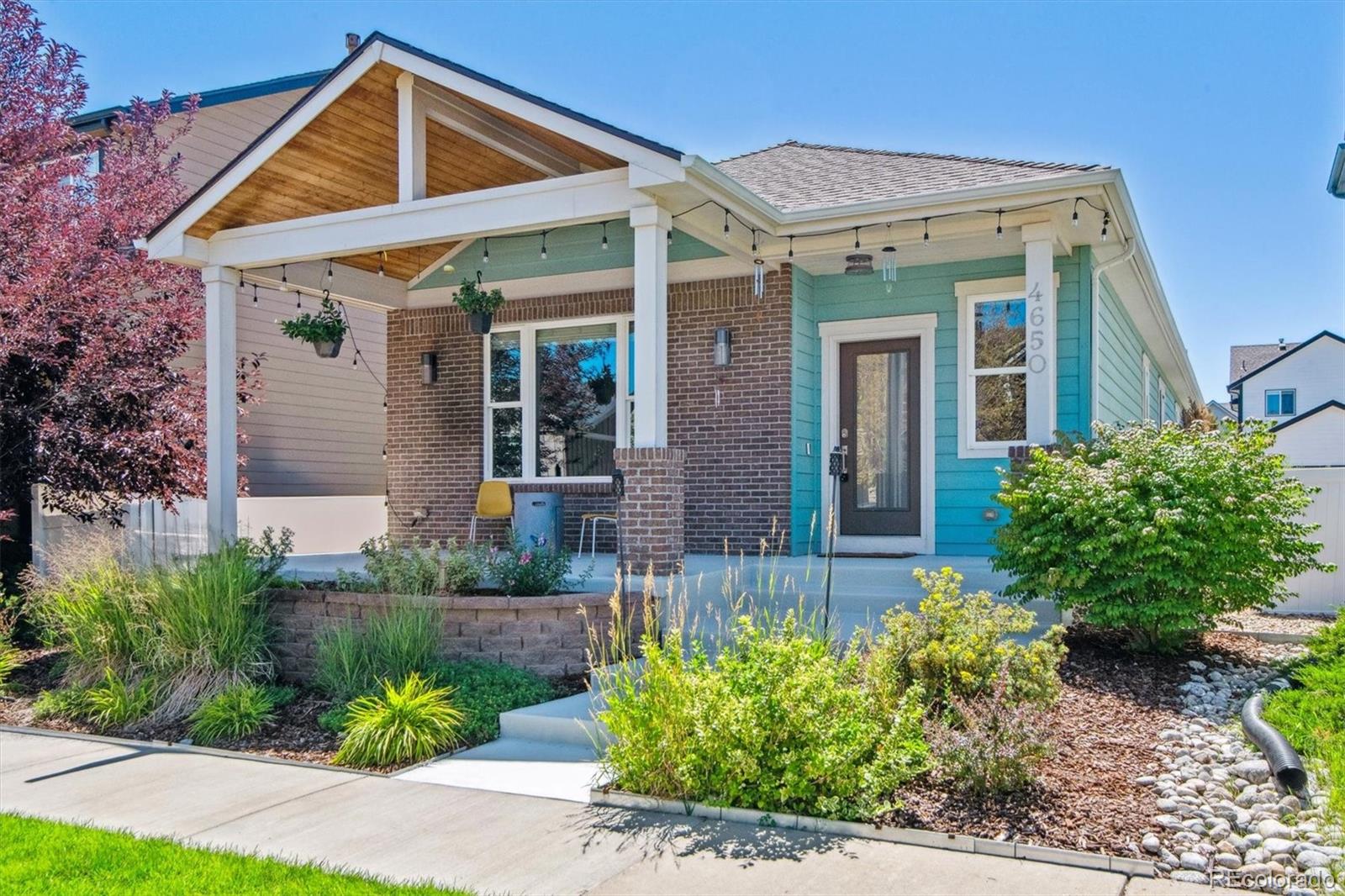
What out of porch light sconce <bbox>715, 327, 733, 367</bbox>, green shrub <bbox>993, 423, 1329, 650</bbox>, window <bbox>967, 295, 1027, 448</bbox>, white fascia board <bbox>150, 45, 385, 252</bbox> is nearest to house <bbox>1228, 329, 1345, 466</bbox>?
window <bbox>967, 295, 1027, 448</bbox>

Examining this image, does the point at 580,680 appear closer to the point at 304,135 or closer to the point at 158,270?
the point at 304,135

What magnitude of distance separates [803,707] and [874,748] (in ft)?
1.18

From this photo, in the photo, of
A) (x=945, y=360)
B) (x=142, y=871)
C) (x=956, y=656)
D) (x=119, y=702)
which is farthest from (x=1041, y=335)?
(x=119, y=702)

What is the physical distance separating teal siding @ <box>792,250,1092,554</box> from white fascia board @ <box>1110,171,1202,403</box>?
0.68 meters

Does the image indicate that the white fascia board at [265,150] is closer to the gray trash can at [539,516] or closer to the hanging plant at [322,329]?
the hanging plant at [322,329]

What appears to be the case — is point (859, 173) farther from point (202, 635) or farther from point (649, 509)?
point (202, 635)

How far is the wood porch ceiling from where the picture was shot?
26.8 ft

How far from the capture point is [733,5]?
9500mm

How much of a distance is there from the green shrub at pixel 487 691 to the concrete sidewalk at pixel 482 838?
2.54 ft

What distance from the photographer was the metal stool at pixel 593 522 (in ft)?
32.7

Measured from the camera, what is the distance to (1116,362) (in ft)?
34.3

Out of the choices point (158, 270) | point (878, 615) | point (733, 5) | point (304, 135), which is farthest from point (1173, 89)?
point (158, 270)

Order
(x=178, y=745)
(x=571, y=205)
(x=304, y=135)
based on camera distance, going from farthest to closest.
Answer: (x=304, y=135) → (x=571, y=205) → (x=178, y=745)

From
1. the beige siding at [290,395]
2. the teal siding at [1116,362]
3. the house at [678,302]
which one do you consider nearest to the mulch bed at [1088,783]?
the house at [678,302]
